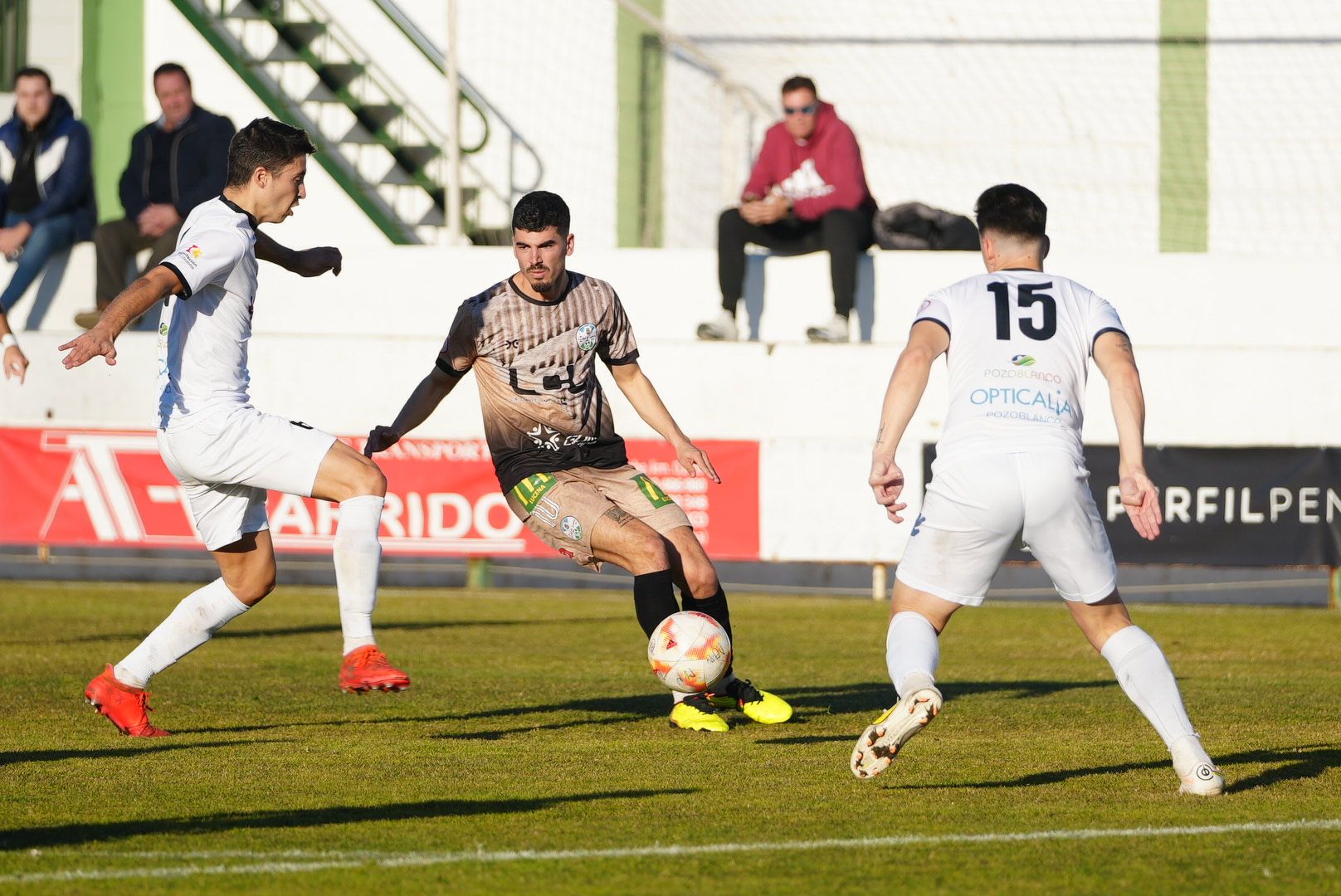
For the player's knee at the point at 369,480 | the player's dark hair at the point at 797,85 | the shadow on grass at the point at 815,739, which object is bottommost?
the shadow on grass at the point at 815,739

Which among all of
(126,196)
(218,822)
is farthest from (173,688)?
(126,196)

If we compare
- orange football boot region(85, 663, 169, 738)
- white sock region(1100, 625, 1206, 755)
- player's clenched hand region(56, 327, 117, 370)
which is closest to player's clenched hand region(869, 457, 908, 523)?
white sock region(1100, 625, 1206, 755)

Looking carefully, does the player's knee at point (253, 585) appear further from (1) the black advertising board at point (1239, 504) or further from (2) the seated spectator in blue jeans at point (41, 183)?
(2) the seated spectator in blue jeans at point (41, 183)

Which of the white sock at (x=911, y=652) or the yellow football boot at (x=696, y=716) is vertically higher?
the white sock at (x=911, y=652)

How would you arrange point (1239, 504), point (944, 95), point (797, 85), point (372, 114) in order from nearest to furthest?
1. point (1239, 504)
2. point (797, 85)
3. point (944, 95)
4. point (372, 114)

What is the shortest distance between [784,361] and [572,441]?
793 cm

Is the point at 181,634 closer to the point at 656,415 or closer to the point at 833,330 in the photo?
the point at 656,415

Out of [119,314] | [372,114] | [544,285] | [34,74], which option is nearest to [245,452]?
[119,314]

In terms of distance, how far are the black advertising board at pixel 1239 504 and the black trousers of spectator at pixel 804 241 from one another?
8.14 ft

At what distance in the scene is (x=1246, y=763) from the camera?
651cm

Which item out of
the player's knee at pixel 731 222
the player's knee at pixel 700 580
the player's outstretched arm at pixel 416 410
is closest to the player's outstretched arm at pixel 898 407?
the player's knee at pixel 700 580

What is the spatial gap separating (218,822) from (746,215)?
10.5 meters

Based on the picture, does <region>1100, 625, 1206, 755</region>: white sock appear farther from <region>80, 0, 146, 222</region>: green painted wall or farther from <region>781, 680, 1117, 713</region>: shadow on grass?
<region>80, 0, 146, 222</region>: green painted wall

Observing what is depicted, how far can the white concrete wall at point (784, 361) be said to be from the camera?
1466cm
